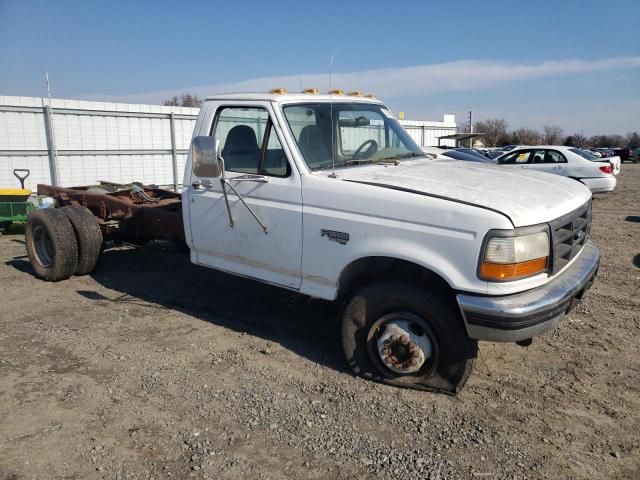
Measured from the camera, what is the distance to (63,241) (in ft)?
20.3

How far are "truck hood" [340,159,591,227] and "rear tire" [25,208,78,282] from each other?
13.0ft

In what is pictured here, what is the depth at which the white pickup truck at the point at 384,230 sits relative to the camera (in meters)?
3.24

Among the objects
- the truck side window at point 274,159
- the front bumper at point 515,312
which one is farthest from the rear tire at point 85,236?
the front bumper at point 515,312

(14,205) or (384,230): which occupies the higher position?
(384,230)

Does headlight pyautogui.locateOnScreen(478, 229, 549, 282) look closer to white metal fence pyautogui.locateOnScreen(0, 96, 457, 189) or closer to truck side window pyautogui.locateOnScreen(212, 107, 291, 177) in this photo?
truck side window pyautogui.locateOnScreen(212, 107, 291, 177)

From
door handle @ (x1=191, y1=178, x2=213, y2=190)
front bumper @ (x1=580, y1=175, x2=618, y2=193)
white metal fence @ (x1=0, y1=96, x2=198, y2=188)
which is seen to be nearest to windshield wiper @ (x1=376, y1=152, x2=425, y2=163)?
door handle @ (x1=191, y1=178, x2=213, y2=190)

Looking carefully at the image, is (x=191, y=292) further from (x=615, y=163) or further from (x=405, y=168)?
(x=615, y=163)

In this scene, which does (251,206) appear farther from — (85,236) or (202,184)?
(85,236)

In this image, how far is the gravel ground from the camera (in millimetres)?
2969

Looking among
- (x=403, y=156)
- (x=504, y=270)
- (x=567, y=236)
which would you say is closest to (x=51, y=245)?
(x=403, y=156)

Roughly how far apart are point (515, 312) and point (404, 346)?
0.85 m

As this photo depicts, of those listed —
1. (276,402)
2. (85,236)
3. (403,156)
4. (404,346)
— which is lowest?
(276,402)

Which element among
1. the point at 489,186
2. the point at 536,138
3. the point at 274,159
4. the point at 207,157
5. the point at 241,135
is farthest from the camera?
the point at 536,138

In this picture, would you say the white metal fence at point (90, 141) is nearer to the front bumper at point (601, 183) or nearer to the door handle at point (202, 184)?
the door handle at point (202, 184)
